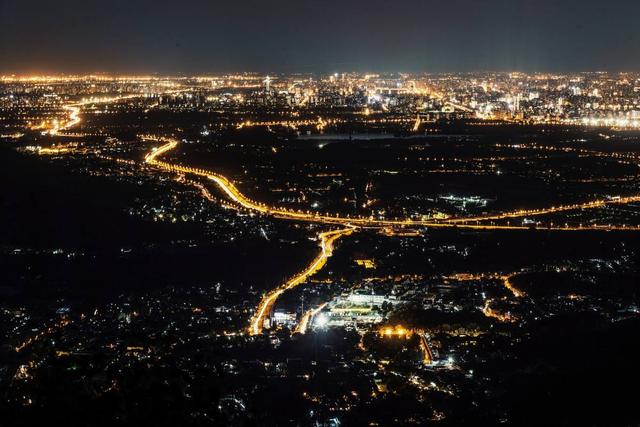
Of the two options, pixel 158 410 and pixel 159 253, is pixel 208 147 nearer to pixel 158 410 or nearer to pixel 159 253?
pixel 159 253

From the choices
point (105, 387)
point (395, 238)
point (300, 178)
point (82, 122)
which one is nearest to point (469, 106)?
point (82, 122)

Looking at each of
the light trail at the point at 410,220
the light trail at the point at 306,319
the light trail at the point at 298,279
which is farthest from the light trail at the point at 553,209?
the light trail at the point at 306,319

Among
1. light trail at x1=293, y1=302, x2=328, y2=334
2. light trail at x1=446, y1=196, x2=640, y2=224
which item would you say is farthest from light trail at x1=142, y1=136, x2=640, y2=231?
light trail at x1=293, y1=302, x2=328, y2=334

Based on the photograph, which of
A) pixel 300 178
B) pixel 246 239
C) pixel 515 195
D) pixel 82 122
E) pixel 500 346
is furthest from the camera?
pixel 82 122

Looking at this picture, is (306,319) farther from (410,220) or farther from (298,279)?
(410,220)

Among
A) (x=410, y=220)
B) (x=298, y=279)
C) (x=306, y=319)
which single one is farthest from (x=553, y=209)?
(x=306, y=319)

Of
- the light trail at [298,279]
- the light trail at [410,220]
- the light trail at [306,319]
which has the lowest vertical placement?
the light trail at [306,319]

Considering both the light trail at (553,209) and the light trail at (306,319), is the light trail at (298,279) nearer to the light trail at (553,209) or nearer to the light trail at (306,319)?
the light trail at (306,319)

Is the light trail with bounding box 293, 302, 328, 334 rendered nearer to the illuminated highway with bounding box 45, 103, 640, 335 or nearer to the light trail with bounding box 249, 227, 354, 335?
the illuminated highway with bounding box 45, 103, 640, 335
